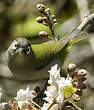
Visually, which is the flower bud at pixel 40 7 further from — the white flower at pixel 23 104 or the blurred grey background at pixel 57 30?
the white flower at pixel 23 104

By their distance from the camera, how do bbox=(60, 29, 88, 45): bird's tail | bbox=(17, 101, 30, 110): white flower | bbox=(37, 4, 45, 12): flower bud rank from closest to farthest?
bbox=(17, 101, 30, 110): white flower → bbox=(37, 4, 45, 12): flower bud → bbox=(60, 29, 88, 45): bird's tail

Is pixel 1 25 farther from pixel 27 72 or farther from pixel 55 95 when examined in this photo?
pixel 55 95

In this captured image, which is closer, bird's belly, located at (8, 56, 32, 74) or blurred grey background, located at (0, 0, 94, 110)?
bird's belly, located at (8, 56, 32, 74)

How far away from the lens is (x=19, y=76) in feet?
15.5

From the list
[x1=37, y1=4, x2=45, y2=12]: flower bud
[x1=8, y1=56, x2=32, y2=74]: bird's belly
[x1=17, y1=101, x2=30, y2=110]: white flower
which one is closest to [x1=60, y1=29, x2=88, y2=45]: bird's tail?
[x1=8, y1=56, x2=32, y2=74]: bird's belly

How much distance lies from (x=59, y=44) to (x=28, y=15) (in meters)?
3.46

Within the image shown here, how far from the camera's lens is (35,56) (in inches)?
202

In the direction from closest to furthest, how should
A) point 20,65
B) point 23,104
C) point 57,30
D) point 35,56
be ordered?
point 23,104
point 57,30
point 20,65
point 35,56

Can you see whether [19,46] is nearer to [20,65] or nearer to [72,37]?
[20,65]

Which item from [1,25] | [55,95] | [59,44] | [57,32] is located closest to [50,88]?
[55,95]

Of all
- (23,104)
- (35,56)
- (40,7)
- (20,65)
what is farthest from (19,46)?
(23,104)

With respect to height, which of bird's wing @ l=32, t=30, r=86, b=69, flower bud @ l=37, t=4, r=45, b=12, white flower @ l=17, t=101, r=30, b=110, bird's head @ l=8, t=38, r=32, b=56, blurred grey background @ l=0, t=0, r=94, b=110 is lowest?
white flower @ l=17, t=101, r=30, b=110

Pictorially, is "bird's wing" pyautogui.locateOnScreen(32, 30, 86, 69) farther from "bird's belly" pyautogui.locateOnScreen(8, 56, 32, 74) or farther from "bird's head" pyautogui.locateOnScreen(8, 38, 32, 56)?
"bird's head" pyautogui.locateOnScreen(8, 38, 32, 56)

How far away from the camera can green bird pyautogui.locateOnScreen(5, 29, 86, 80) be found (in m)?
4.72
